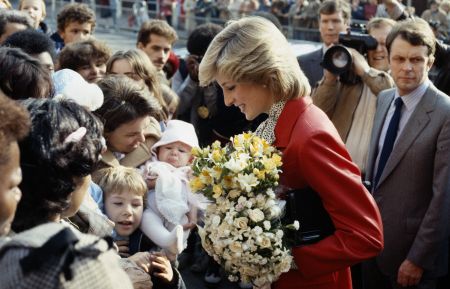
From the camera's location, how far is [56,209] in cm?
202

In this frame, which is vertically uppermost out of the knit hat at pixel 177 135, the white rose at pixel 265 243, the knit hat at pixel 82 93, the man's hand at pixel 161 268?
the knit hat at pixel 82 93

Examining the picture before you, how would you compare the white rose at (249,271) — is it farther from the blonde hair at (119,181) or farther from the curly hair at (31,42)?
the curly hair at (31,42)

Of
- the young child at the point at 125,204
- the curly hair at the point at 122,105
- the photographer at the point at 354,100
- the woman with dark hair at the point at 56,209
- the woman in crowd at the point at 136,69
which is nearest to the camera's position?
the woman with dark hair at the point at 56,209

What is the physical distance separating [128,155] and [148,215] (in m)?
0.49

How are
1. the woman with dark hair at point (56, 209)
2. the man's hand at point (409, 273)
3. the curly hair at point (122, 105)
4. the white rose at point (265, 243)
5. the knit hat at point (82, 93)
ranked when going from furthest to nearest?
the man's hand at point (409, 273) → the curly hair at point (122, 105) → the knit hat at point (82, 93) → the white rose at point (265, 243) → the woman with dark hair at point (56, 209)

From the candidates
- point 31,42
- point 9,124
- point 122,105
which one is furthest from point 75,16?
point 9,124

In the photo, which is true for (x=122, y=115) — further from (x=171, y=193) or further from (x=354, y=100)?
(x=354, y=100)

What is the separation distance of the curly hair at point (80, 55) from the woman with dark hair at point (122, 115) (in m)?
0.90

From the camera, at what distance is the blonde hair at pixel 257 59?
2883mm

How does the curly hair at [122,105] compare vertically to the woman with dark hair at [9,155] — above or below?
below

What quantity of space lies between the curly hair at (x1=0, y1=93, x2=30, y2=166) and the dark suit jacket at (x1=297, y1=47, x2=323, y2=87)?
4523 mm

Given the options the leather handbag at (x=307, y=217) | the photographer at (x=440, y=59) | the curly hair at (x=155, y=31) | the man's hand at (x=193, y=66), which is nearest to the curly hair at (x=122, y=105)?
the leather handbag at (x=307, y=217)

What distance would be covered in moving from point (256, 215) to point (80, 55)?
8.42 ft

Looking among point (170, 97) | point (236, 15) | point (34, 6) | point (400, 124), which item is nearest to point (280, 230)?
point (400, 124)
